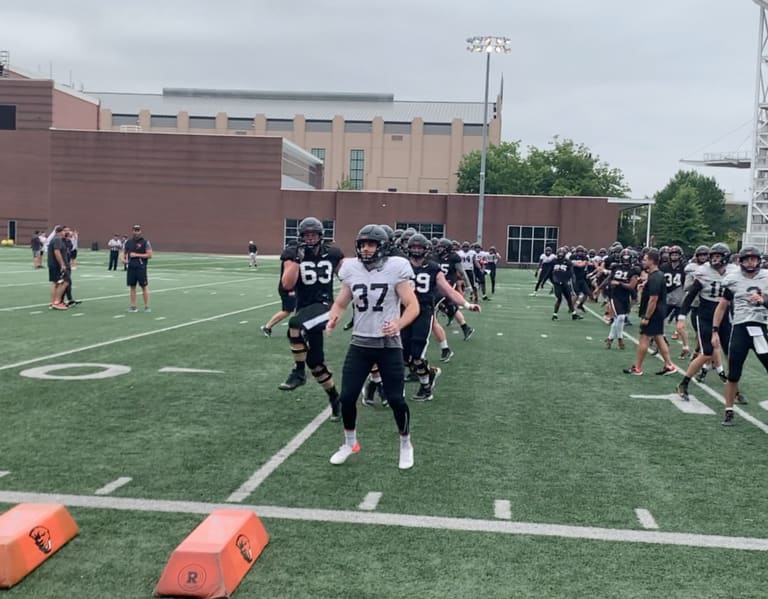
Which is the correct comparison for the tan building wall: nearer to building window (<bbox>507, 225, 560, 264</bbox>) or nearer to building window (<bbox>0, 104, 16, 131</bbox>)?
building window (<bbox>0, 104, 16, 131</bbox>)

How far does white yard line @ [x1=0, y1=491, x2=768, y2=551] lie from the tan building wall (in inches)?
3507

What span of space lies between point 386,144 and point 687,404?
86.8 m

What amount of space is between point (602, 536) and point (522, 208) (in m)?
55.3

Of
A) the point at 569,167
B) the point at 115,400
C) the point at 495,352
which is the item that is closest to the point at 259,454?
the point at 115,400

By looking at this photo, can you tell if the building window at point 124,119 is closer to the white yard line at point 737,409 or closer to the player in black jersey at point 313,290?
the white yard line at point 737,409

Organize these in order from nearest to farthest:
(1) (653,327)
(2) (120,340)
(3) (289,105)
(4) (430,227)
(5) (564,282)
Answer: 1. (1) (653,327)
2. (2) (120,340)
3. (5) (564,282)
4. (4) (430,227)
5. (3) (289,105)

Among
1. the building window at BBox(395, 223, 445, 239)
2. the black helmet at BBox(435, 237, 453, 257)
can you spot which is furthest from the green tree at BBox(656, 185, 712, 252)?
the black helmet at BBox(435, 237, 453, 257)

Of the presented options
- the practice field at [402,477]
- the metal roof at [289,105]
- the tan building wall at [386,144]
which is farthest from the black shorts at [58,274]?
the metal roof at [289,105]

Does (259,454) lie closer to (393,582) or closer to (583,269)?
(393,582)

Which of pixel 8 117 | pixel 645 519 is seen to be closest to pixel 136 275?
pixel 645 519

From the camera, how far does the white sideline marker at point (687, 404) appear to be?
8.59 meters

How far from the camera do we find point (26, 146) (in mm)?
62719

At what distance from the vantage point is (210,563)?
12.4ft

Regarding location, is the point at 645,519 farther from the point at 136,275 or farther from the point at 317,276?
the point at 136,275
